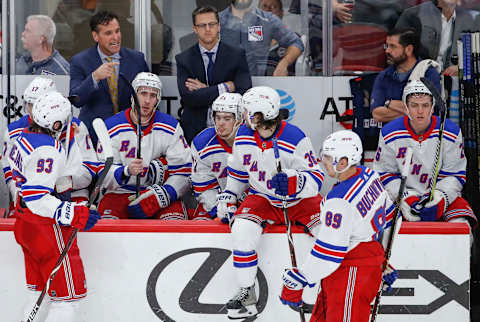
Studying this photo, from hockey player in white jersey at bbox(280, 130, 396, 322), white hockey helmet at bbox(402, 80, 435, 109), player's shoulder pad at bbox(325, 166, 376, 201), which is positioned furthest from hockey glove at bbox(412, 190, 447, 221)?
player's shoulder pad at bbox(325, 166, 376, 201)

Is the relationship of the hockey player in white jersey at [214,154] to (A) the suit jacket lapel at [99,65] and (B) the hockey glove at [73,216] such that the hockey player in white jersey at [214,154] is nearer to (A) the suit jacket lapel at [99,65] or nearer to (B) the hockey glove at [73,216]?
(A) the suit jacket lapel at [99,65]

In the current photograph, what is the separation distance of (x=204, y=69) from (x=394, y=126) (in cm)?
119

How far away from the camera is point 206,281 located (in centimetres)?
416

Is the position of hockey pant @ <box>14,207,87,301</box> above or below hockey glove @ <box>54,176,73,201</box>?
below

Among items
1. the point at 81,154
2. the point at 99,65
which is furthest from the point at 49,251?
the point at 99,65

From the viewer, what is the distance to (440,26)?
5.16 metres

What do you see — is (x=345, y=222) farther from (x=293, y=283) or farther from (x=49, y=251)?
(x=49, y=251)

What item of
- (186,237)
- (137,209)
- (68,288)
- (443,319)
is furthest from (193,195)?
(443,319)

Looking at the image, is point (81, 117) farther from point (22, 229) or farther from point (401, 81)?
point (401, 81)

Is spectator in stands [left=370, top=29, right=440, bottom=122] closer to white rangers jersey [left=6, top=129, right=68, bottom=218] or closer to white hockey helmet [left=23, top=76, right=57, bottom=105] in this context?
white hockey helmet [left=23, top=76, right=57, bottom=105]

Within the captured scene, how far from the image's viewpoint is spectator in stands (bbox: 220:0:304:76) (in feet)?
16.9

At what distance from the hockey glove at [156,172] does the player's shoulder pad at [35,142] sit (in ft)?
3.45

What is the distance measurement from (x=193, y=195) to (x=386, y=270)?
1776 millimetres

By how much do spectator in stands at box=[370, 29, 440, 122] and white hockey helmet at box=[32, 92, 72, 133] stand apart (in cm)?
206
